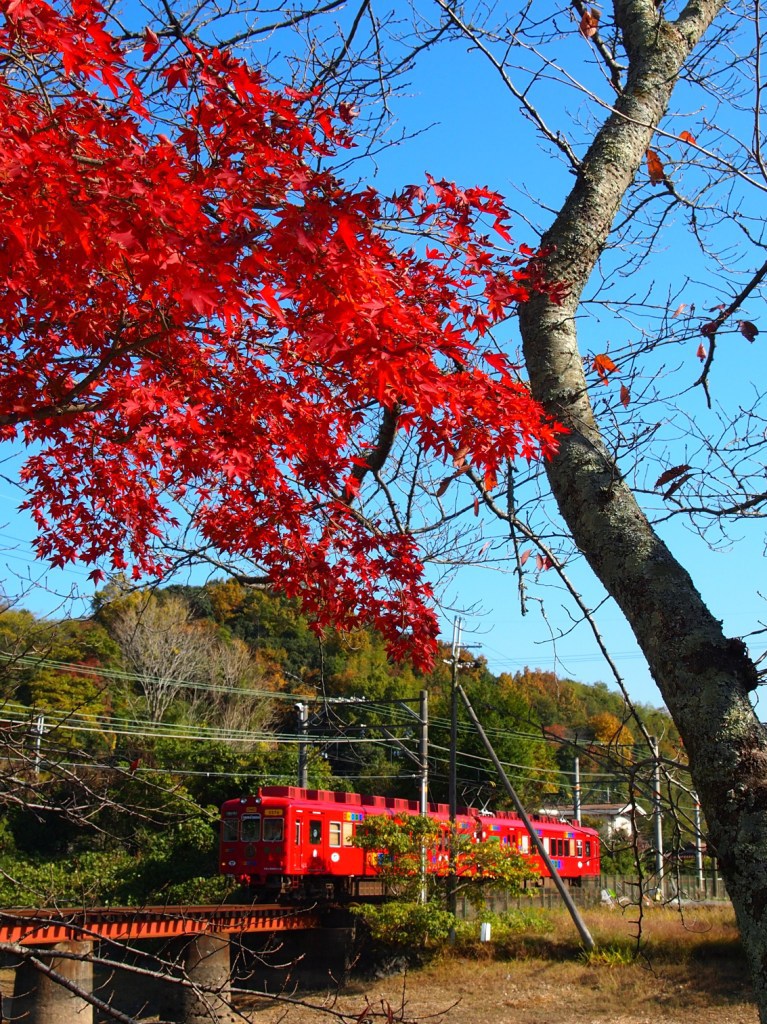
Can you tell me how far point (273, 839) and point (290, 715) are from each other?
15.0 metres

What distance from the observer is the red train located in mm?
16875

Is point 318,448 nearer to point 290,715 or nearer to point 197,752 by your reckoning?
point 197,752

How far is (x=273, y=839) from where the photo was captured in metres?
16.9

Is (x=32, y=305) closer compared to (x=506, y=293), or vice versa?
(x=506, y=293)

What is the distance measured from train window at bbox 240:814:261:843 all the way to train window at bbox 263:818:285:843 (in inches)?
5.5

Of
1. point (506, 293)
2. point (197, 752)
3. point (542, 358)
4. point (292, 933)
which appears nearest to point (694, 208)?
point (506, 293)

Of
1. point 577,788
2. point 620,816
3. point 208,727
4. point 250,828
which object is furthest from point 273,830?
point 577,788

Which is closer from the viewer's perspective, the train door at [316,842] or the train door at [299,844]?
A: the train door at [299,844]

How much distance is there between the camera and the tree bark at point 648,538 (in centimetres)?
177

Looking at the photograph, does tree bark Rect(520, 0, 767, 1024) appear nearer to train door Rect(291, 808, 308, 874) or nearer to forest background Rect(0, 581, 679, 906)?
forest background Rect(0, 581, 679, 906)

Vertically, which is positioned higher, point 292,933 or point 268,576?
point 268,576

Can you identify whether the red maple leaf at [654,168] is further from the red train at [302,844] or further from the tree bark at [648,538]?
the red train at [302,844]

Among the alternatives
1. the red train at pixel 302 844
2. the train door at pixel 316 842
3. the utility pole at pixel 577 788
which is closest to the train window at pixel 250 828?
the red train at pixel 302 844

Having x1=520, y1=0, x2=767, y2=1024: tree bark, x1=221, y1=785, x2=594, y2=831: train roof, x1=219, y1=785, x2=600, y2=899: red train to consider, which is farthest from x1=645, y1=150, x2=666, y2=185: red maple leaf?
x1=219, y1=785, x2=600, y2=899: red train
